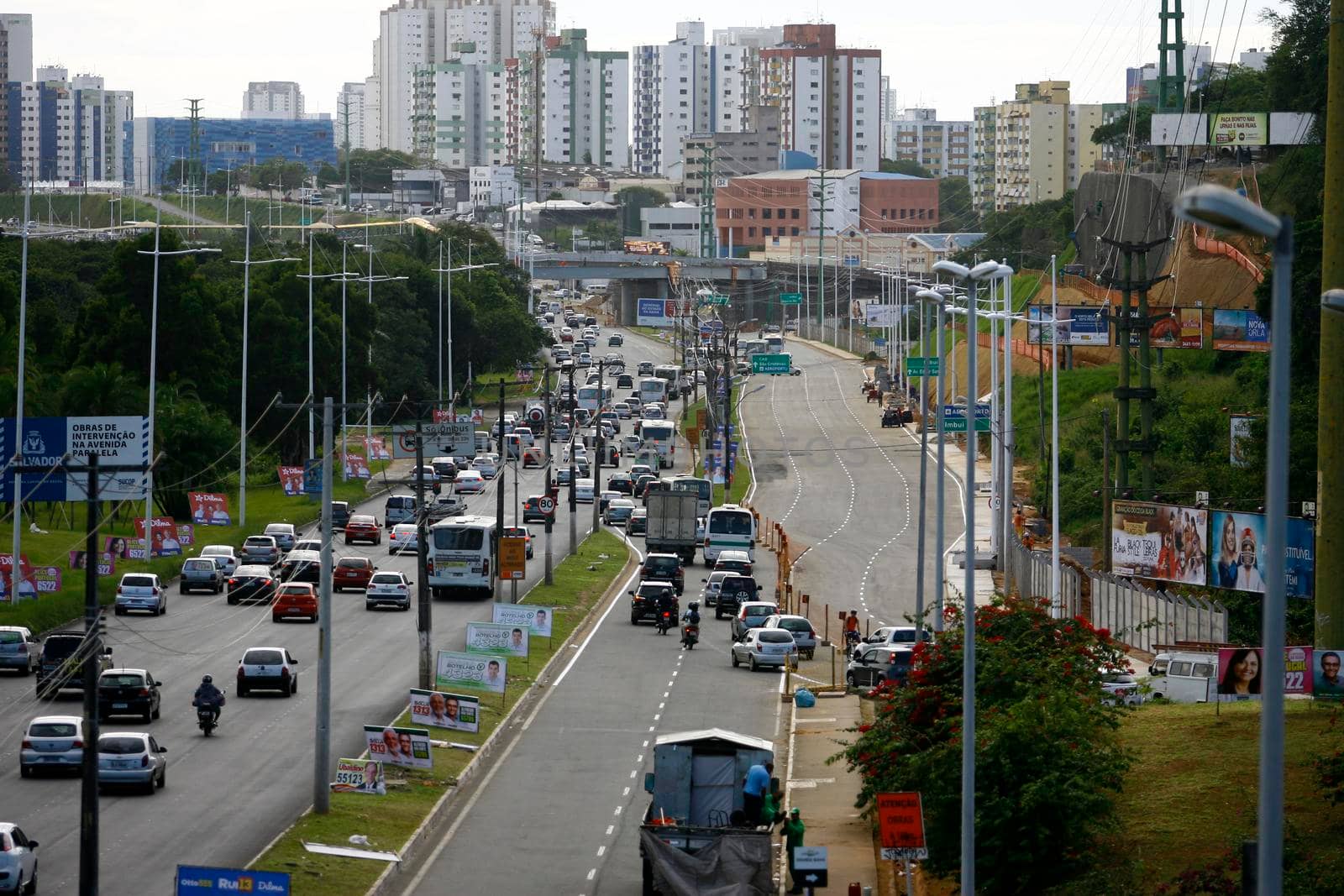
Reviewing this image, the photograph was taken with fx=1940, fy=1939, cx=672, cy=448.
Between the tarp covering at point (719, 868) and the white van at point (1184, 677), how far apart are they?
56.0ft

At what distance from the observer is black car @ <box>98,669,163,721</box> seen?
37875mm

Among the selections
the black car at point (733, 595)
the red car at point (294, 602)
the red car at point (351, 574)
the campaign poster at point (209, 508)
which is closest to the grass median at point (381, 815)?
the red car at point (294, 602)

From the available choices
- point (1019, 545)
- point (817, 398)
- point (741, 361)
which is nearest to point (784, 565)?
point (1019, 545)

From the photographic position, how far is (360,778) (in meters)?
32.1

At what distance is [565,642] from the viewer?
173 feet

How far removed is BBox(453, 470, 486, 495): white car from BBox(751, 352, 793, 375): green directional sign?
1055 inches

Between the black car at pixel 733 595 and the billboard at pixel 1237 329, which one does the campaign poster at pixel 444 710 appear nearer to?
the black car at pixel 733 595

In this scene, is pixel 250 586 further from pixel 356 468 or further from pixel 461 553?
pixel 356 468

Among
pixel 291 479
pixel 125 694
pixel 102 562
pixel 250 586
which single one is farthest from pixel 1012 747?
pixel 291 479

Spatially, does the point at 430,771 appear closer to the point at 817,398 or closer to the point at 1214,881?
the point at 1214,881

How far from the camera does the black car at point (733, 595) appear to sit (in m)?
60.2

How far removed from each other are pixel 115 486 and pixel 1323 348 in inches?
1583

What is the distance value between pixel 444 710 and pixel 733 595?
24.5 m

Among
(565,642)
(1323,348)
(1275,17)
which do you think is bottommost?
(565,642)
